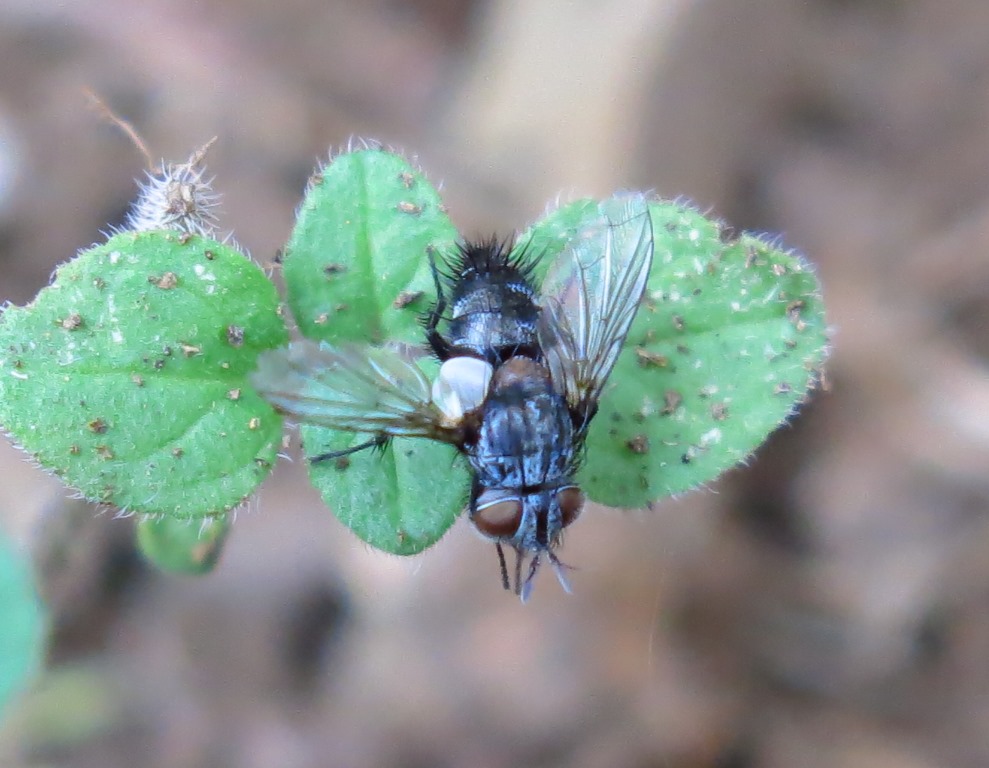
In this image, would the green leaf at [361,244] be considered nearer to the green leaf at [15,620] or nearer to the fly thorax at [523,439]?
the fly thorax at [523,439]

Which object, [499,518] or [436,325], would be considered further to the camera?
[436,325]

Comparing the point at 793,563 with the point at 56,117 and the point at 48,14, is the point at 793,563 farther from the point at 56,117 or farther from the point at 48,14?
the point at 48,14

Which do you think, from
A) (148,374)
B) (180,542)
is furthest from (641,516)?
(148,374)

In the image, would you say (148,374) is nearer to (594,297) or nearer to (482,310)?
(482,310)

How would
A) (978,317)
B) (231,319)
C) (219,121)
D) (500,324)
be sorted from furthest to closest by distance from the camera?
(219,121) < (978,317) < (500,324) < (231,319)

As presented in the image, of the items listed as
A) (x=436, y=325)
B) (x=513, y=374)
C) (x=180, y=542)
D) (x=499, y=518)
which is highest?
(x=436, y=325)

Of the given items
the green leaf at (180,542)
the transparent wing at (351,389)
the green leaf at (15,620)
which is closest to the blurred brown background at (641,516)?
the green leaf at (15,620)

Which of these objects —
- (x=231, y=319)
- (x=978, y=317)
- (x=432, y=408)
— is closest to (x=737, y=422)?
(x=432, y=408)
